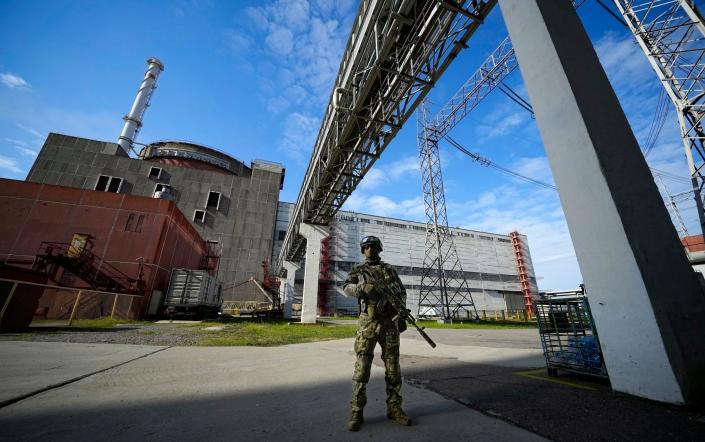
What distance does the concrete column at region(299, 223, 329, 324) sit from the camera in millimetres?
15742

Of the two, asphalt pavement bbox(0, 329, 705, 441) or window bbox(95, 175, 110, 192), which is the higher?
window bbox(95, 175, 110, 192)

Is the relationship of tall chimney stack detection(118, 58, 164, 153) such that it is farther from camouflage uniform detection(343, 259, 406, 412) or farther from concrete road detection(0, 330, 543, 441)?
camouflage uniform detection(343, 259, 406, 412)

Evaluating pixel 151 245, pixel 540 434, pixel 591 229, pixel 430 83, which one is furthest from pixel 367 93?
pixel 151 245

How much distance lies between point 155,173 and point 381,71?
33.3m

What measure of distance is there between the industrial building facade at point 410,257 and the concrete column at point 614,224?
97.4 ft

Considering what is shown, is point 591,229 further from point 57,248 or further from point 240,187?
point 240,187

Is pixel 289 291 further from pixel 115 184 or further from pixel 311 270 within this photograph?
pixel 115 184

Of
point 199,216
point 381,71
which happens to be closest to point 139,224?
point 199,216

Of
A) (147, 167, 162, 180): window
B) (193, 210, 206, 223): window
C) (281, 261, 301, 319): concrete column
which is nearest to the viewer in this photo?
(281, 261, 301, 319): concrete column

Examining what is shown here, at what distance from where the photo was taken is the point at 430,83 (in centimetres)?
796

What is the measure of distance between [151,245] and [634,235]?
2096 centimetres

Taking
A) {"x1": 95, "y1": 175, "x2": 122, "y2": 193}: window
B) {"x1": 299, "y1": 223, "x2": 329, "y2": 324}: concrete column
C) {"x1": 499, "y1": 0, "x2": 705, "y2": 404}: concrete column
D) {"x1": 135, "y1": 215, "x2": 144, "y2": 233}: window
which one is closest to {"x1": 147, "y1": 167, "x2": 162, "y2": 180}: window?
{"x1": 95, "y1": 175, "x2": 122, "y2": 193}: window

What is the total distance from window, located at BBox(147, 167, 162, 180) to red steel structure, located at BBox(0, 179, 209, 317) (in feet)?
45.6

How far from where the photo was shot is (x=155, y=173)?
1214 inches
